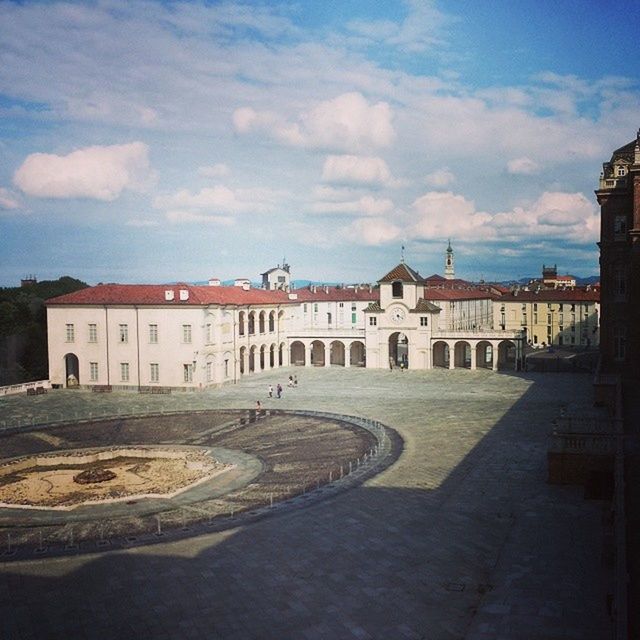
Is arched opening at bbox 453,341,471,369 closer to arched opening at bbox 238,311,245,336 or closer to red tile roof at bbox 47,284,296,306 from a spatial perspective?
arched opening at bbox 238,311,245,336

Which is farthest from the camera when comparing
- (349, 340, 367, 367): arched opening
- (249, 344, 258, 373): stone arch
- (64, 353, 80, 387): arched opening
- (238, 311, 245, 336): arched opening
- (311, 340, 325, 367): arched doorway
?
(311, 340, 325, 367): arched doorway

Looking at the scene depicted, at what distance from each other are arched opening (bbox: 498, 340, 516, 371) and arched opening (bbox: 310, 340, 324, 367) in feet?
72.4

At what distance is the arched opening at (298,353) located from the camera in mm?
82562

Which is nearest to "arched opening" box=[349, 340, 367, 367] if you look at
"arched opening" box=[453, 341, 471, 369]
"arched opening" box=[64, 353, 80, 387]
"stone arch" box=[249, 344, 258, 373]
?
"arched opening" box=[453, 341, 471, 369]

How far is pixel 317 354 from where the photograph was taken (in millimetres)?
84812

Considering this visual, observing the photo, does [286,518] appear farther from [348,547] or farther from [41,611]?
[41,611]

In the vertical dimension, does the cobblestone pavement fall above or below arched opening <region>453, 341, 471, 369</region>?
below

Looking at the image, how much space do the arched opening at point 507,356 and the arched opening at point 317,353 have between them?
22055mm

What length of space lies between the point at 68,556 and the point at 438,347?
206 ft

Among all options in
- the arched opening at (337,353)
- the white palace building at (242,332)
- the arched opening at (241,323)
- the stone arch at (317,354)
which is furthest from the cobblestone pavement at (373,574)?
the stone arch at (317,354)

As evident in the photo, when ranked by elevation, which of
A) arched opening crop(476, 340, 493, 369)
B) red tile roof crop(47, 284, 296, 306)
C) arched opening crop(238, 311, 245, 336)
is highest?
red tile roof crop(47, 284, 296, 306)

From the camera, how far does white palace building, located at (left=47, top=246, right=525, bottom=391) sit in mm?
57656

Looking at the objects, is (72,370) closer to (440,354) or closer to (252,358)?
(252,358)

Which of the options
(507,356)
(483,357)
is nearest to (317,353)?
(483,357)
